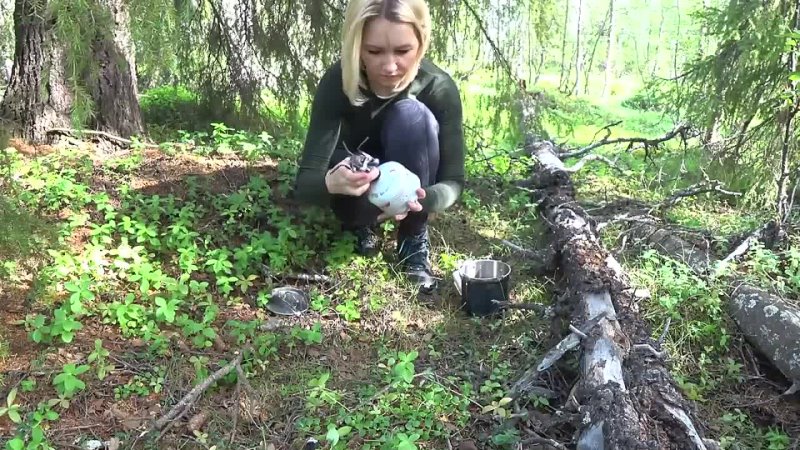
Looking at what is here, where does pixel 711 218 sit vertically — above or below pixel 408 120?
below

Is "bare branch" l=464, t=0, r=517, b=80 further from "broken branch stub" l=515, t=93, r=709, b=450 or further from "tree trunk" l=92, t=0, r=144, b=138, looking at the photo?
"tree trunk" l=92, t=0, r=144, b=138

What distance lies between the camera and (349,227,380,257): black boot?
294cm

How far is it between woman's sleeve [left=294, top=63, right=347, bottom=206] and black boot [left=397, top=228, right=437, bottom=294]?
1.52 feet

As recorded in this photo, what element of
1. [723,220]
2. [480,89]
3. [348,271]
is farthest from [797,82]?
[348,271]

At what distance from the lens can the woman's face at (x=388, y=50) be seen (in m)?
2.34

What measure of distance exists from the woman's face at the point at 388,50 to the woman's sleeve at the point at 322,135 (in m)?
0.18

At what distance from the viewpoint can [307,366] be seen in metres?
2.28

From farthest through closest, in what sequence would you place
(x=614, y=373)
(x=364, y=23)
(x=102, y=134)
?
(x=102, y=134) < (x=364, y=23) < (x=614, y=373)

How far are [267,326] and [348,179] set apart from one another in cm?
69

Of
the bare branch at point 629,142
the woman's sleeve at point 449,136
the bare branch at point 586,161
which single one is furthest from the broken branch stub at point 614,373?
the bare branch at point 629,142

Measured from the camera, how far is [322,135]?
2.64m

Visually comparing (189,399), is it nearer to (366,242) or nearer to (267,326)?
(267,326)

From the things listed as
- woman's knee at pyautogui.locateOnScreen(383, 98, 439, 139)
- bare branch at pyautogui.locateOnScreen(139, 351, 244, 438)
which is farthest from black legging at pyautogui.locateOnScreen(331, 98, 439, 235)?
bare branch at pyautogui.locateOnScreen(139, 351, 244, 438)

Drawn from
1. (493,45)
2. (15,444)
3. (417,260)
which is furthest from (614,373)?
(493,45)
